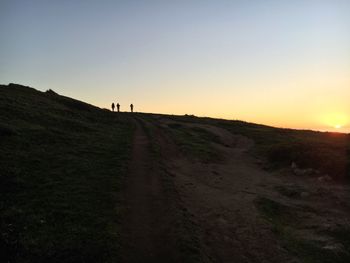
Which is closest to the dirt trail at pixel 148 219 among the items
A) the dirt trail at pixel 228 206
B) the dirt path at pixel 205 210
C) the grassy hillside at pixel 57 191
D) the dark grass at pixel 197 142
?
the dirt path at pixel 205 210

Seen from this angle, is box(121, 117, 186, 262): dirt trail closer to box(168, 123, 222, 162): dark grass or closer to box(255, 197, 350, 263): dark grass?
box(255, 197, 350, 263): dark grass

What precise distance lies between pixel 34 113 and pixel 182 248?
35.2m

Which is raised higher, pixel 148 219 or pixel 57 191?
pixel 57 191

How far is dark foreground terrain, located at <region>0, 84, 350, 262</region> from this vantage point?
15.4 meters

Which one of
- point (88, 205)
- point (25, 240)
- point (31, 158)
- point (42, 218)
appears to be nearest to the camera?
point (25, 240)

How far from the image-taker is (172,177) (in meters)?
27.6

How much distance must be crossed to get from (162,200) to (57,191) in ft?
18.8

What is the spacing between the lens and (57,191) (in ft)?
68.8

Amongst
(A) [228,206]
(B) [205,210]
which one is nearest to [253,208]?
(A) [228,206]

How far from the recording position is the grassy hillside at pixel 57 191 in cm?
1462

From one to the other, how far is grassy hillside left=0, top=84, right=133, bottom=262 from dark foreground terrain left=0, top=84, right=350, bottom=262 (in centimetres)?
6

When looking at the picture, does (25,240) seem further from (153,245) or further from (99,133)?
(99,133)

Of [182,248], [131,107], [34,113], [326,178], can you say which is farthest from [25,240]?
[131,107]

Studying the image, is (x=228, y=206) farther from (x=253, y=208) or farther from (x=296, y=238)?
(x=296, y=238)
